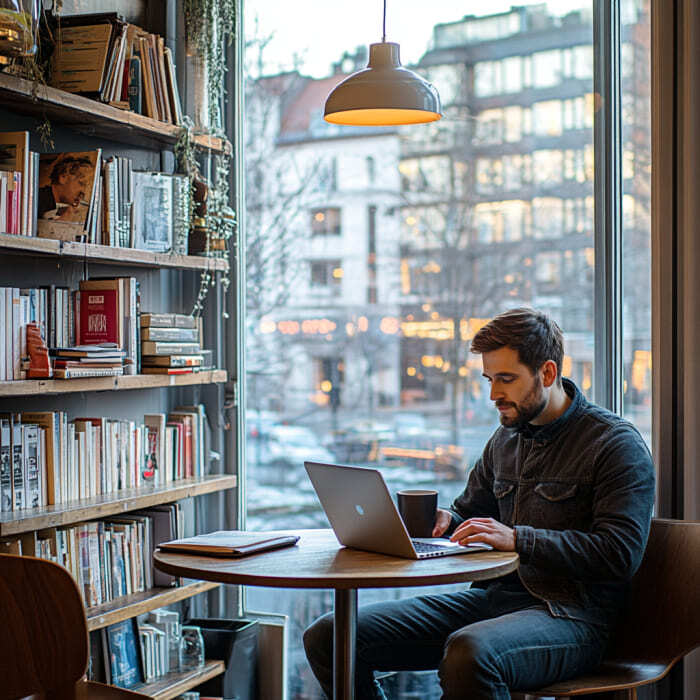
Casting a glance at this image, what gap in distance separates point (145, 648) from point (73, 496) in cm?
58

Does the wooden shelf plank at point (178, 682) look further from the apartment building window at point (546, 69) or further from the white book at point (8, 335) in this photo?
the apartment building window at point (546, 69)

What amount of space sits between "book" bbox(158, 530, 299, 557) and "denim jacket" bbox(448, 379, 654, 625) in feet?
1.72

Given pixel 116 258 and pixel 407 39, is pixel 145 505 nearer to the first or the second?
pixel 116 258

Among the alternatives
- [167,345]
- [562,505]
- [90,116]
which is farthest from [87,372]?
[562,505]

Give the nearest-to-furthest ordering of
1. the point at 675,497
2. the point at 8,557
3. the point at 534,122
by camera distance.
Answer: the point at 8,557 → the point at 675,497 → the point at 534,122

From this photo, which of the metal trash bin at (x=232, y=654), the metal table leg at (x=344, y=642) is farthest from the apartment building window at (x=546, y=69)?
the metal trash bin at (x=232, y=654)

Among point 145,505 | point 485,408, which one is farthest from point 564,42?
point 145,505

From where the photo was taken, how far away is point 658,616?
90.4 inches

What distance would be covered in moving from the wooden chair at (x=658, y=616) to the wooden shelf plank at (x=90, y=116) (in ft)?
6.25

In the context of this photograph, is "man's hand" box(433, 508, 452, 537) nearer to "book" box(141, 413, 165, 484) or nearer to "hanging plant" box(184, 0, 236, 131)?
"book" box(141, 413, 165, 484)

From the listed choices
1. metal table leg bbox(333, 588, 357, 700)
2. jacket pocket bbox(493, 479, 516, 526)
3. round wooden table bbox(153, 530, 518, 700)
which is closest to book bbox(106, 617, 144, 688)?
round wooden table bbox(153, 530, 518, 700)

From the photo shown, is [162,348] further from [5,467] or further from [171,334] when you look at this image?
[5,467]

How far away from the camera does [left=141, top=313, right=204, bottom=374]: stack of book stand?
9.80 feet

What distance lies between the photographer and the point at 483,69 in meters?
3.13
